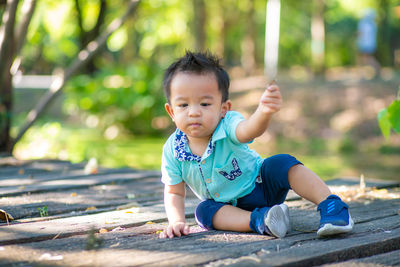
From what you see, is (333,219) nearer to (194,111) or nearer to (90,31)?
(194,111)

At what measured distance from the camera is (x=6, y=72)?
17.9 feet

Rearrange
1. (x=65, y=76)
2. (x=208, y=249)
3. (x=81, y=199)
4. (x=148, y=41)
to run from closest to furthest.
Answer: (x=208, y=249), (x=81, y=199), (x=65, y=76), (x=148, y=41)

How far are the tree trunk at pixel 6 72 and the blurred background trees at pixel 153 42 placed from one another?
3cm

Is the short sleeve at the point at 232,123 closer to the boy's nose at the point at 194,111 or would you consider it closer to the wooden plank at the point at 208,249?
the boy's nose at the point at 194,111

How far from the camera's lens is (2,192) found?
3.33 m

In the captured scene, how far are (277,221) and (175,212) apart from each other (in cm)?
49

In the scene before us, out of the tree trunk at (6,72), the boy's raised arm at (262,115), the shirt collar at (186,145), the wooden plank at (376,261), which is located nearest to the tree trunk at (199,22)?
the tree trunk at (6,72)

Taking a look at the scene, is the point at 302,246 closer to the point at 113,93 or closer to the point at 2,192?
the point at 2,192

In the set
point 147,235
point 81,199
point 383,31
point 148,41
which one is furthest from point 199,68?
point 383,31

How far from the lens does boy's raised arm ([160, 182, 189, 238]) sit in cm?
227

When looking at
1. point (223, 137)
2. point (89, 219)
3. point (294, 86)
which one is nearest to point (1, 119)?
point (89, 219)

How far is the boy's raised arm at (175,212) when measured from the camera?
2.27 metres

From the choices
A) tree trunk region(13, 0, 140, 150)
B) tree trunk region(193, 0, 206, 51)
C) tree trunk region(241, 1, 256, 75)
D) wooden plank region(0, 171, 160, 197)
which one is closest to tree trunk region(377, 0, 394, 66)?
tree trunk region(241, 1, 256, 75)

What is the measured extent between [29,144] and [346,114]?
313 inches
